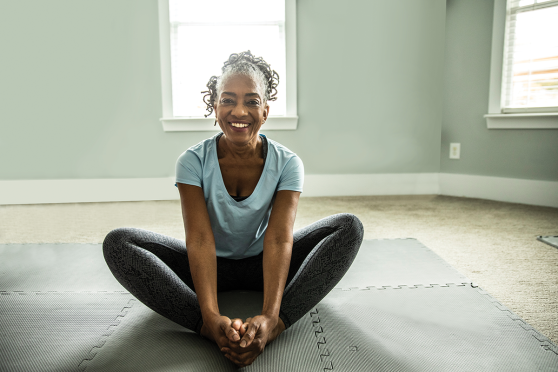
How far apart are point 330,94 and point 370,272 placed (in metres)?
1.94

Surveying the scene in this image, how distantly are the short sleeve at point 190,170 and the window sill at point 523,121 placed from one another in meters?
2.60

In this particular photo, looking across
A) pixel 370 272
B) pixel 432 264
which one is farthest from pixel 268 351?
pixel 432 264

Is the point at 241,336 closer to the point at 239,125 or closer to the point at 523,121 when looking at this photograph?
the point at 239,125

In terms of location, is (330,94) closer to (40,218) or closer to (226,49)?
(226,49)

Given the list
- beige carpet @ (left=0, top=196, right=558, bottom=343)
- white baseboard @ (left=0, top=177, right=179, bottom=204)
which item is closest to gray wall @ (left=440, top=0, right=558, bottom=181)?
beige carpet @ (left=0, top=196, right=558, bottom=343)

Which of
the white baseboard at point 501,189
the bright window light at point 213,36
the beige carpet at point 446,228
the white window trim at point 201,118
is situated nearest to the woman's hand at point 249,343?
the beige carpet at point 446,228

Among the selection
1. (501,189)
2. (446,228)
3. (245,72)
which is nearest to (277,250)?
(245,72)

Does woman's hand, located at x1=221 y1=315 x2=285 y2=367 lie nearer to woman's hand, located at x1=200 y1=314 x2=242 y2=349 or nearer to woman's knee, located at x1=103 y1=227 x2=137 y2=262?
woman's hand, located at x1=200 y1=314 x2=242 y2=349

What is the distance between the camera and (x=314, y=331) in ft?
3.65

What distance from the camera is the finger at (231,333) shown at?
0.85 meters

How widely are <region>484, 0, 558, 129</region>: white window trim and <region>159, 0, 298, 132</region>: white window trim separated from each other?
1472 mm

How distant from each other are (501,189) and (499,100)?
67 cm

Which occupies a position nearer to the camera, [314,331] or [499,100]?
[314,331]

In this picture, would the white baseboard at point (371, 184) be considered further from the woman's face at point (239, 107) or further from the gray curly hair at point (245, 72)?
the woman's face at point (239, 107)
